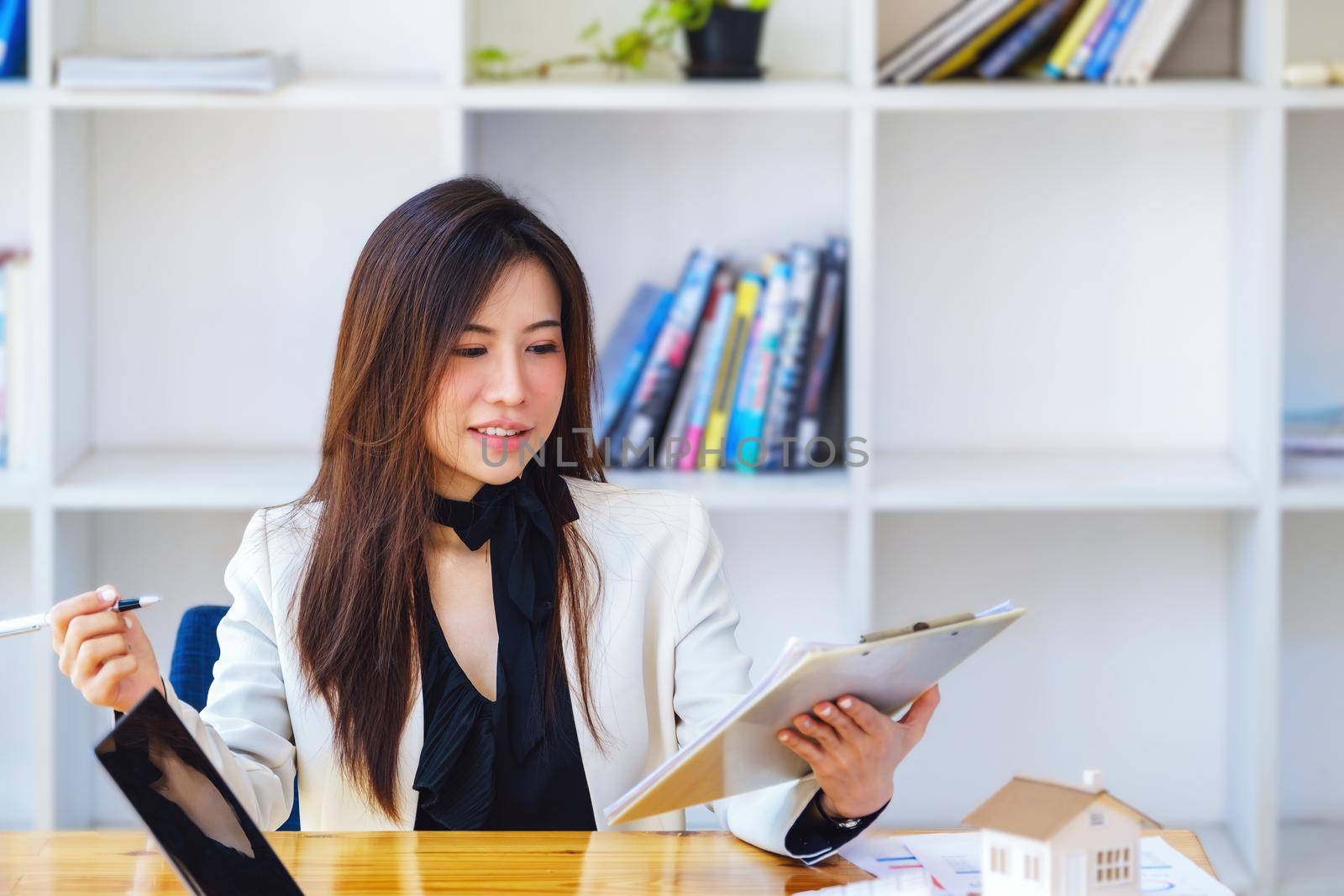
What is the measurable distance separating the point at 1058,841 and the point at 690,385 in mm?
1430

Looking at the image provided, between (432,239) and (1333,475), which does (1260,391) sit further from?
(432,239)

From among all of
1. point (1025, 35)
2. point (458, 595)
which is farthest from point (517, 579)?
point (1025, 35)

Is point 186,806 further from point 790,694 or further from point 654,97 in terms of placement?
point 654,97

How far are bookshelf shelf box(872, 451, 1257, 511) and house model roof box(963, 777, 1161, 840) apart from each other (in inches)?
46.6

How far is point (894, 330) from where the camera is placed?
2488mm

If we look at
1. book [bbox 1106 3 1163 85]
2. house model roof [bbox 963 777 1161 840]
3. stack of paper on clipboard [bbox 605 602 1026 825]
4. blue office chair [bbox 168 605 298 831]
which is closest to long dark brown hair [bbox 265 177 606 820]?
blue office chair [bbox 168 605 298 831]

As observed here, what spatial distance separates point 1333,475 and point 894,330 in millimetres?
748

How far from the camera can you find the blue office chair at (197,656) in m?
1.59

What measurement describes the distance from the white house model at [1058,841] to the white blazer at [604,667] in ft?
1.39

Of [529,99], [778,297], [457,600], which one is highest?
[529,99]

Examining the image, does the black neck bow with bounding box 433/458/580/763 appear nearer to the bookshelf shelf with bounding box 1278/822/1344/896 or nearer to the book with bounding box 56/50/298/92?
the book with bounding box 56/50/298/92

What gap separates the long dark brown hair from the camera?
148cm

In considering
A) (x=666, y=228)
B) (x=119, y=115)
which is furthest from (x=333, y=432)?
(x=119, y=115)

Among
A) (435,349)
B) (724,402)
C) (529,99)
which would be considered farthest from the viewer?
(724,402)
